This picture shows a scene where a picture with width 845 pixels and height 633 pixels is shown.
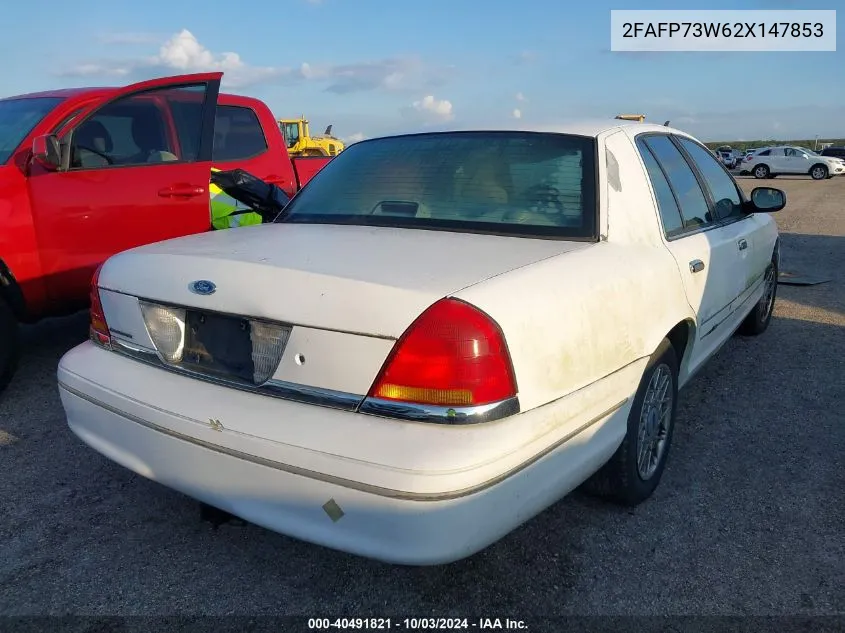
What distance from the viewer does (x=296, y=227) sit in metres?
2.85

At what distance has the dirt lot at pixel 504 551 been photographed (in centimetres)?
223

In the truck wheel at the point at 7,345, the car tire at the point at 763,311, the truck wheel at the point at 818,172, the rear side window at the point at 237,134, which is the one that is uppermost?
the rear side window at the point at 237,134

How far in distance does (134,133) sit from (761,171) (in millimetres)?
36450

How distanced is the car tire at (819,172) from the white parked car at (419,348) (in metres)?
36.1

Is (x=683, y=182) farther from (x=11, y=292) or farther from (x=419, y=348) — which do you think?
(x=11, y=292)

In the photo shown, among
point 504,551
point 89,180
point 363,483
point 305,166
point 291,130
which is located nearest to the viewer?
point 363,483

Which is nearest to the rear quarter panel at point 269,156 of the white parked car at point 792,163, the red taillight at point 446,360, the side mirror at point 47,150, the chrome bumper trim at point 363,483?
the side mirror at point 47,150

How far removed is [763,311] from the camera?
5.17 meters

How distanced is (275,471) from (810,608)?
1758 mm

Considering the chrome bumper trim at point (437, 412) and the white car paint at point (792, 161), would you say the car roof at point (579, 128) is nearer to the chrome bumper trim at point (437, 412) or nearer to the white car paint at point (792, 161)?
the chrome bumper trim at point (437, 412)

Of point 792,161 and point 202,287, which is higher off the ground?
point 202,287

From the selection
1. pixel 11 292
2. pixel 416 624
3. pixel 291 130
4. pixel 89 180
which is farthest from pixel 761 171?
pixel 416 624

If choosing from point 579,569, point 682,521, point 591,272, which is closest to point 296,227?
point 591,272

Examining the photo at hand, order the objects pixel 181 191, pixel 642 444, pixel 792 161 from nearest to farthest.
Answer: pixel 642 444
pixel 181 191
pixel 792 161
